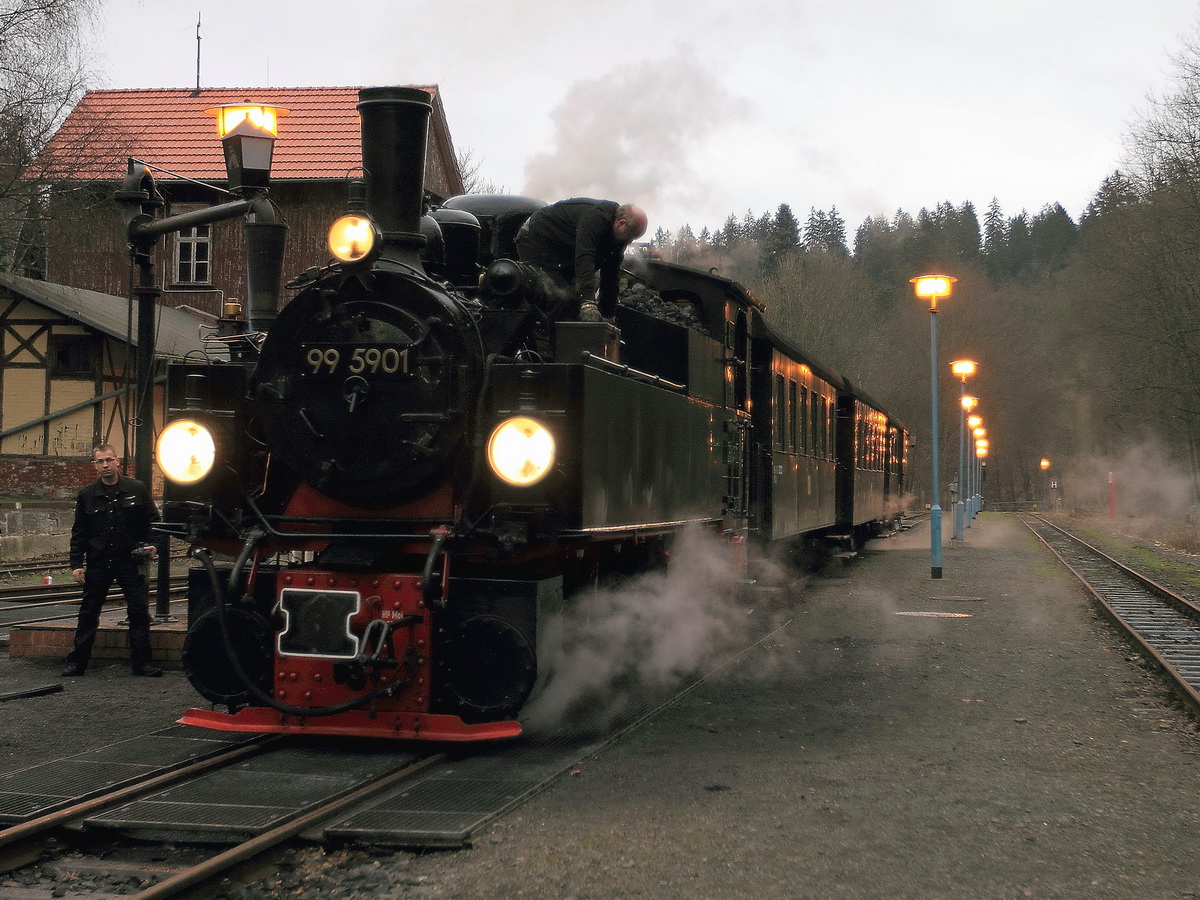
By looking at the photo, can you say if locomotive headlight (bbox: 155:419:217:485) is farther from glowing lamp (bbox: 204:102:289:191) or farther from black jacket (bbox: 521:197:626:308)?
glowing lamp (bbox: 204:102:289:191)

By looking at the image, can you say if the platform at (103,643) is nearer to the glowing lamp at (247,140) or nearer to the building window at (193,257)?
the glowing lamp at (247,140)

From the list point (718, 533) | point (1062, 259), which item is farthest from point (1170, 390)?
point (1062, 259)

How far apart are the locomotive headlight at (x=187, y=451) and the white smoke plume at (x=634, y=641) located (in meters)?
1.79

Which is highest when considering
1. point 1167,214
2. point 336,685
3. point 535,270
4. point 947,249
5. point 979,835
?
point 947,249

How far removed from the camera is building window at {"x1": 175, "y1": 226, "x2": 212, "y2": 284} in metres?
26.8

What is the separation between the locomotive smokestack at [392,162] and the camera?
18.3 ft

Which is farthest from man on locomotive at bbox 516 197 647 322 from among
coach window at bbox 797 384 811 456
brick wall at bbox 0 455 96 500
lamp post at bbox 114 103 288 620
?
brick wall at bbox 0 455 96 500

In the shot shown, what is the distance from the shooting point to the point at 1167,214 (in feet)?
90.3

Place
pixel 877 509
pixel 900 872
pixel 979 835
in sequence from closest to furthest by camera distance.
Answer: pixel 900 872, pixel 979 835, pixel 877 509

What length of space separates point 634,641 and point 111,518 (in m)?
3.39

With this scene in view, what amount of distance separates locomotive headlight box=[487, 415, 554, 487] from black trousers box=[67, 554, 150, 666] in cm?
352

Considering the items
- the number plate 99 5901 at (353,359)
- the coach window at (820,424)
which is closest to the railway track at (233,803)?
the number plate 99 5901 at (353,359)

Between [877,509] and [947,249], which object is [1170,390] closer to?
[877,509]

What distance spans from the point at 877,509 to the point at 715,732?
1765cm
